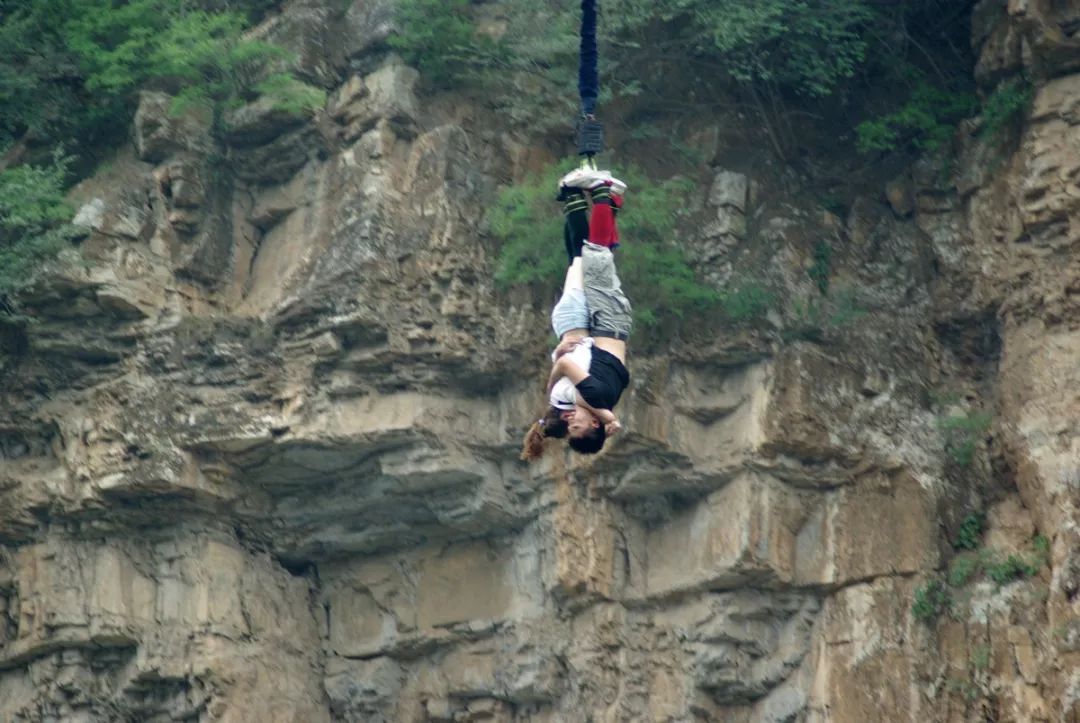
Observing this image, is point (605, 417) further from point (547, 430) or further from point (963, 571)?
point (963, 571)

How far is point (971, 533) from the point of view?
1975 centimetres

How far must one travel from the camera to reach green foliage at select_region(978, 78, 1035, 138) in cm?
2005

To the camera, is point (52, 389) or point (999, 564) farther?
point (52, 389)

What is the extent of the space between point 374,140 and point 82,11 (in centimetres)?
365

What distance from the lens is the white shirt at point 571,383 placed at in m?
15.3

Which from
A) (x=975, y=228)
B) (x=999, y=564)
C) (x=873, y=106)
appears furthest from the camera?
(x=873, y=106)

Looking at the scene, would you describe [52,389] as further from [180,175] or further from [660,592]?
[660,592]

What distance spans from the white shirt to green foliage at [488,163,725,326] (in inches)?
192

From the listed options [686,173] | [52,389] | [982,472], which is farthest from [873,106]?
[52,389]

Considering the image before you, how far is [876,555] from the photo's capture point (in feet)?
64.5

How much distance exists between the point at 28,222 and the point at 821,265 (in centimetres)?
783

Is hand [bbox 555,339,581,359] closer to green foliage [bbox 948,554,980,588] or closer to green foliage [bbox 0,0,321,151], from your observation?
green foliage [bbox 948,554,980,588]

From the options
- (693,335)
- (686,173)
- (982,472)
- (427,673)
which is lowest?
(427,673)

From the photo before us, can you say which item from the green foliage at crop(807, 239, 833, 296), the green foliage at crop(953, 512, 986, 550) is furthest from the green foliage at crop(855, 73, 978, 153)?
the green foliage at crop(953, 512, 986, 550)
